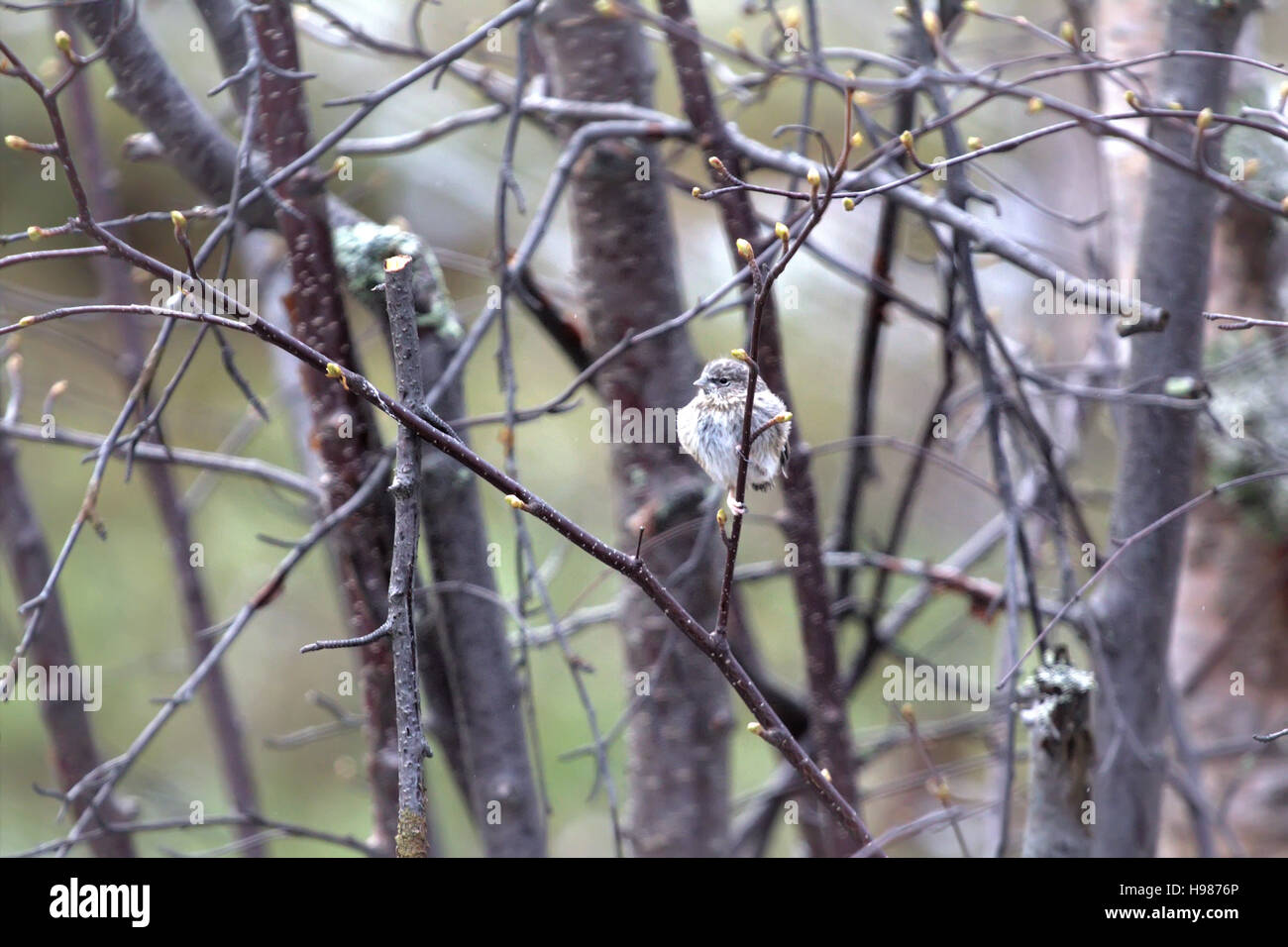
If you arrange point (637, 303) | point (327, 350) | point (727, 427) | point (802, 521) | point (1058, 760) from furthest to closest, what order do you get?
1. point (637, 303)
2. point (802, 521)
3. point (327, 350)
4. point (1058, 760)
5. point (727, 427)

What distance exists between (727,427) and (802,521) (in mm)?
572

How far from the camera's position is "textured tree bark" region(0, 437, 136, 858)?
7.34ft

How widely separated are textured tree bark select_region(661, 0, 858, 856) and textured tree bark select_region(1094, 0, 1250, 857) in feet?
1.35

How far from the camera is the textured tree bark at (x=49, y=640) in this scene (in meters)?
2.24

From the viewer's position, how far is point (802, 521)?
5.81 ft

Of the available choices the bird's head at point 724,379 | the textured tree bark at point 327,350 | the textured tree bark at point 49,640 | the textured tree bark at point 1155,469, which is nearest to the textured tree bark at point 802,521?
the bird's head at point 724,379

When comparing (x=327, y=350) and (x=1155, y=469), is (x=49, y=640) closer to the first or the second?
(x=327, y=350)

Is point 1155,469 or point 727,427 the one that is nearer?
point 727,427

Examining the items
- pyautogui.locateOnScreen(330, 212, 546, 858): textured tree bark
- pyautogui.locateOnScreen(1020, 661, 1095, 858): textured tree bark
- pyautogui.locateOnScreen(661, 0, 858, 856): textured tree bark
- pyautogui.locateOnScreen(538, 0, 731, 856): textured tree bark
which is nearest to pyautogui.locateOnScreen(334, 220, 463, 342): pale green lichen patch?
pyautogui.locateOnScreen(330, 212, 546, 858): textured tree bark

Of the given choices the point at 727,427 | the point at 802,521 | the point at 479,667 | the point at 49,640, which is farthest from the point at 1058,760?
the point at 49,640

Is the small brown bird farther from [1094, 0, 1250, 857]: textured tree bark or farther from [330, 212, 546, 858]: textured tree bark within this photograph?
[1094, 0, 1250, 857]: textured tree bark

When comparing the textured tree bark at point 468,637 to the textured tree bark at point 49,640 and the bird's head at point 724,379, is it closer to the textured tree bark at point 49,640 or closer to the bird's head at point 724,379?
the bird's head at point 724,379
